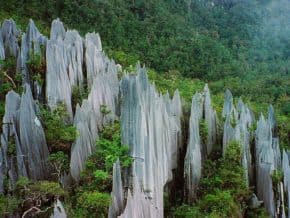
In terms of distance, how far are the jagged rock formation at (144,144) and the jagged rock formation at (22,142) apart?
3112 mm

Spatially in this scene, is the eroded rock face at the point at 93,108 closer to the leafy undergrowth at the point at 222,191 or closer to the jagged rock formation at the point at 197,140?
the jagged rock formation at the point at 197,140

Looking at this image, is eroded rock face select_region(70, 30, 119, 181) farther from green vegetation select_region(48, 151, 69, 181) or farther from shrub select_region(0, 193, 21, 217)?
shrub select_region(0, 193, 21, 217)

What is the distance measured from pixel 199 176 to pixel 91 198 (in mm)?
5863

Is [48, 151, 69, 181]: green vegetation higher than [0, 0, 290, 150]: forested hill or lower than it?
lower

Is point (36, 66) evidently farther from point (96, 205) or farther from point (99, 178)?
point (96, 205)

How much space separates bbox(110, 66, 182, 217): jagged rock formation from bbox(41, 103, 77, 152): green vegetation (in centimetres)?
209

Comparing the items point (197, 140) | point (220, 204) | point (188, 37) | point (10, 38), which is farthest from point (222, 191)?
point (188, 37)

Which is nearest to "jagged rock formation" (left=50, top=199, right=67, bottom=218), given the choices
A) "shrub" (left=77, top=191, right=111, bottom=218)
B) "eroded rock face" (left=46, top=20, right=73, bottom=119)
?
"shrub" (left=77, top=191, right=111, bottom=218)

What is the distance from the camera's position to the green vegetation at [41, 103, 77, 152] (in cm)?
1781

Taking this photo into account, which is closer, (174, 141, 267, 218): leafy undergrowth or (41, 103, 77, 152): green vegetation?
(41, 103, 77, 152): green vegetation

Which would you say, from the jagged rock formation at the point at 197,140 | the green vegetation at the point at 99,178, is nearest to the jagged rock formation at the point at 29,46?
the green vegetation at the point at 99,178

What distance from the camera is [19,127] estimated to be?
17625 mm

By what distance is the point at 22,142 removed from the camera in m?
17.5

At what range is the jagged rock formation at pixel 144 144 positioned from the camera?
15.9 m
